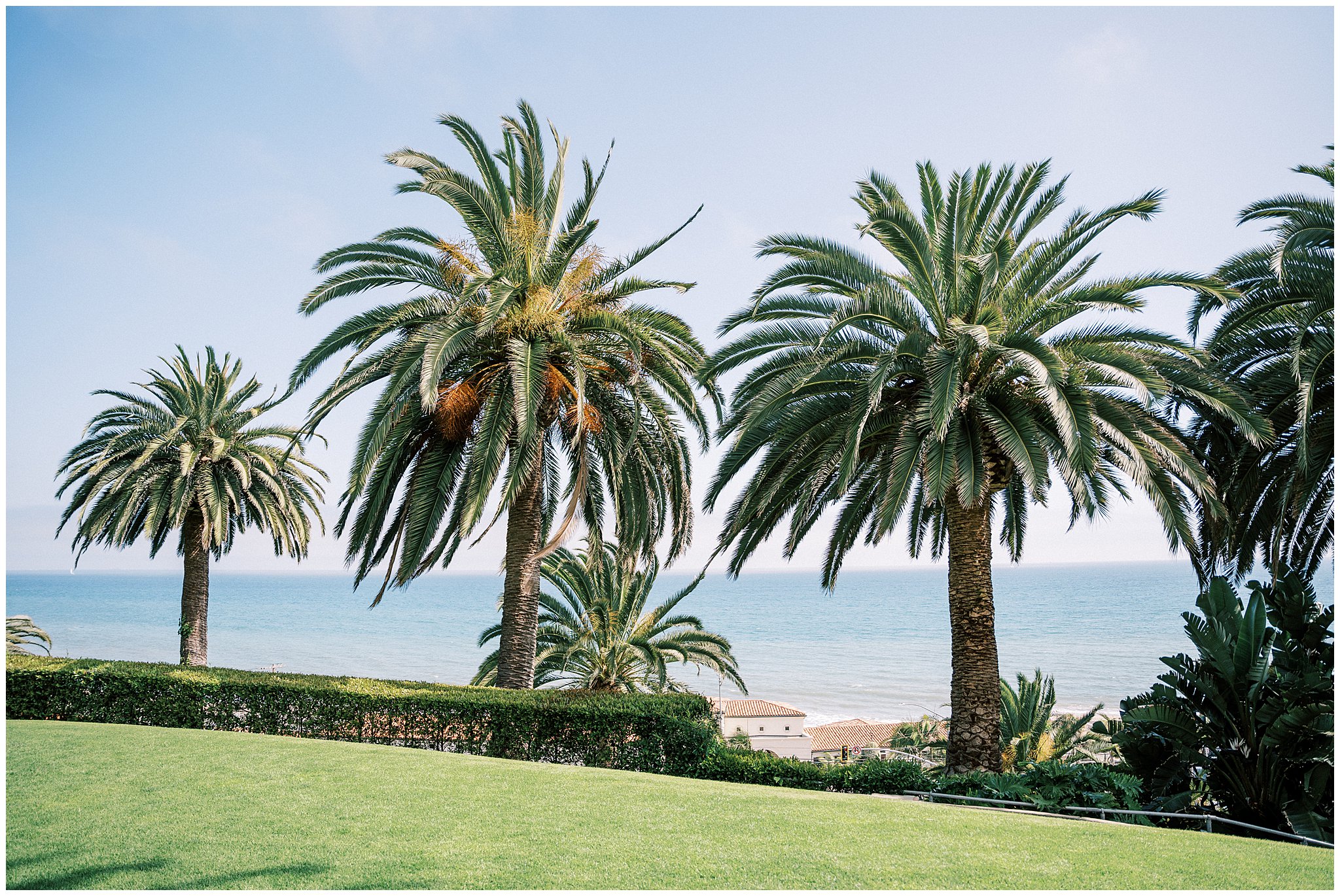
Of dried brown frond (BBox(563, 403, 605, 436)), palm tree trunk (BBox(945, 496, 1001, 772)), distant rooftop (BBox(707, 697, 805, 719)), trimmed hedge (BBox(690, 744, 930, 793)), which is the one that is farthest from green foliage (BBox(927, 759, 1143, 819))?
distant rooftop (BBox(707, 697, 805, 719))

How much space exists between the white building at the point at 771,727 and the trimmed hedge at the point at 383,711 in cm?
3366

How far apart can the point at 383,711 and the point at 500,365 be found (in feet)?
18.6

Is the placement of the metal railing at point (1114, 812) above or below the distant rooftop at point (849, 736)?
above

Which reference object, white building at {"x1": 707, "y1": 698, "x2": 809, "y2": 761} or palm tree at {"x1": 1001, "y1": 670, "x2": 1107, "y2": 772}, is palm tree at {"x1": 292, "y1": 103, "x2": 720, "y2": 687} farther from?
white building at {"x1": 707, "y1": 698, "x2": 809, "y2": 761}

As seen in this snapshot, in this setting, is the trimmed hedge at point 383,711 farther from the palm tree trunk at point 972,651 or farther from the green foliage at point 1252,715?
the green foliage at point 1252,715

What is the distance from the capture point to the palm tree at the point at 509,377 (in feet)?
41.6

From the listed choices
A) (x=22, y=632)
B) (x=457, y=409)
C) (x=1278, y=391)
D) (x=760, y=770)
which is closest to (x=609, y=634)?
(x=457, y=409)

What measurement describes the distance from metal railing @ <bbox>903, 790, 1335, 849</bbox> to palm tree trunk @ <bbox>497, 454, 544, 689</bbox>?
21.0 feet

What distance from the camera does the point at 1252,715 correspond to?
35.1 ft

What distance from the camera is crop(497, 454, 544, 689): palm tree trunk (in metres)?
13.8

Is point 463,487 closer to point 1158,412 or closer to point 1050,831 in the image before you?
point 1050,831

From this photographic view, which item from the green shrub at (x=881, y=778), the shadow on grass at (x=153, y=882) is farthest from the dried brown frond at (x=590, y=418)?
the shadow on grass at (x=153, y=882)

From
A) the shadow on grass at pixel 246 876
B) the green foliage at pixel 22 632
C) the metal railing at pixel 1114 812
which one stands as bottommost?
the green foliage at pixel 22 632

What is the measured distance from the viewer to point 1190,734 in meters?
11.0
